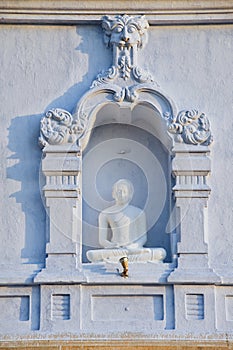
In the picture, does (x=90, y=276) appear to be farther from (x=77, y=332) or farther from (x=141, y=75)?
(x=141, y=75)

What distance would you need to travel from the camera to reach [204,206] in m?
15.9

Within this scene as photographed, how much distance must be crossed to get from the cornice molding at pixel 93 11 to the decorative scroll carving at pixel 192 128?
111 cm

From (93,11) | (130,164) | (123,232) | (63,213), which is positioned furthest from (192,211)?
(93,11)

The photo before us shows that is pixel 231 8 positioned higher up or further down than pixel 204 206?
higher up

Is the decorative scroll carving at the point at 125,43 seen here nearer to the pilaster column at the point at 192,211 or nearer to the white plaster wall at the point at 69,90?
the white plaster wall at the point at 69,90

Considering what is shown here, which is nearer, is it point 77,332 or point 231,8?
point 77,332

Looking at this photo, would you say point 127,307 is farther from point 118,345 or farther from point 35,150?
point 35,150

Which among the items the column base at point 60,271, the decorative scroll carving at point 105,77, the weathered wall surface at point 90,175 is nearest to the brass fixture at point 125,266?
the weathered wall surface at point 90,175

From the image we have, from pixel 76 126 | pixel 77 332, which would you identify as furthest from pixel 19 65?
pixel 77 332

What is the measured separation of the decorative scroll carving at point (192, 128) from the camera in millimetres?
16047

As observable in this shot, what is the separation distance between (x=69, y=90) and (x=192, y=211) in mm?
1926

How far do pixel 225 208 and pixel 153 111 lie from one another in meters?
1.34

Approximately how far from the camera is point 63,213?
52.0 feet

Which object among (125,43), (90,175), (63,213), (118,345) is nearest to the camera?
(118,345)
